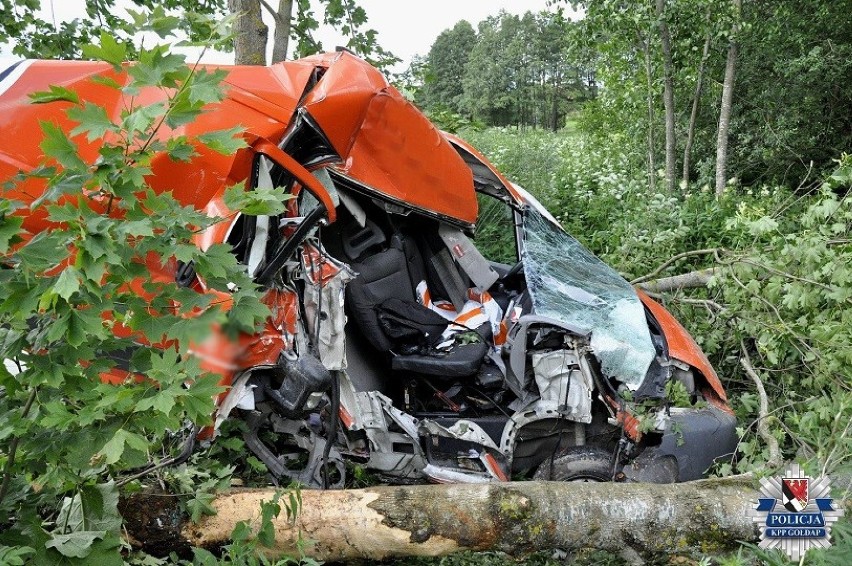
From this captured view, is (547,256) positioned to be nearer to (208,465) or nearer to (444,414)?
(444,414)

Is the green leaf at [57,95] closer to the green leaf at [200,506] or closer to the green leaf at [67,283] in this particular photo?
the green leaf at [67,283]

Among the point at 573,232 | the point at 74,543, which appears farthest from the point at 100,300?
the point at 573,232

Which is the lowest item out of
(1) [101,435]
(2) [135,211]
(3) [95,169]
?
(1) [101,435]

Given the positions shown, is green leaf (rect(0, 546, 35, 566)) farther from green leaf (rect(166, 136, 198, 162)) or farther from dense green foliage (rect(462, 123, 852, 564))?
dense green foliage (rect(462, 123, 852, 564))

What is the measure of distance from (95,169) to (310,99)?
84.1 inches

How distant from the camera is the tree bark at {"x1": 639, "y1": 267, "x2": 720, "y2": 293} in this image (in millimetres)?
5684

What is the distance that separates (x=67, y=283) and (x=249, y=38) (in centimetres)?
490

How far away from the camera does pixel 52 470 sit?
2162mm

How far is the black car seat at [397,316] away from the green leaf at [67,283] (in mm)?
2558

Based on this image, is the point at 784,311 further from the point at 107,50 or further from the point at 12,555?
the point at 12,555

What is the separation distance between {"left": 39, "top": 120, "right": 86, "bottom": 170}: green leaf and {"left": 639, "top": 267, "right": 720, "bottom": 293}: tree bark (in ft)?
15.8

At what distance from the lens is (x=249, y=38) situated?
6.12m

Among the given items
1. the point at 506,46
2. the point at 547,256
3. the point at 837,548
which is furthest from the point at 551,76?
the point at 837,548

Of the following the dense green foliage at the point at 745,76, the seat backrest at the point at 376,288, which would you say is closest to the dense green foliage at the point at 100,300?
the seat backrest at the point at 376,288
